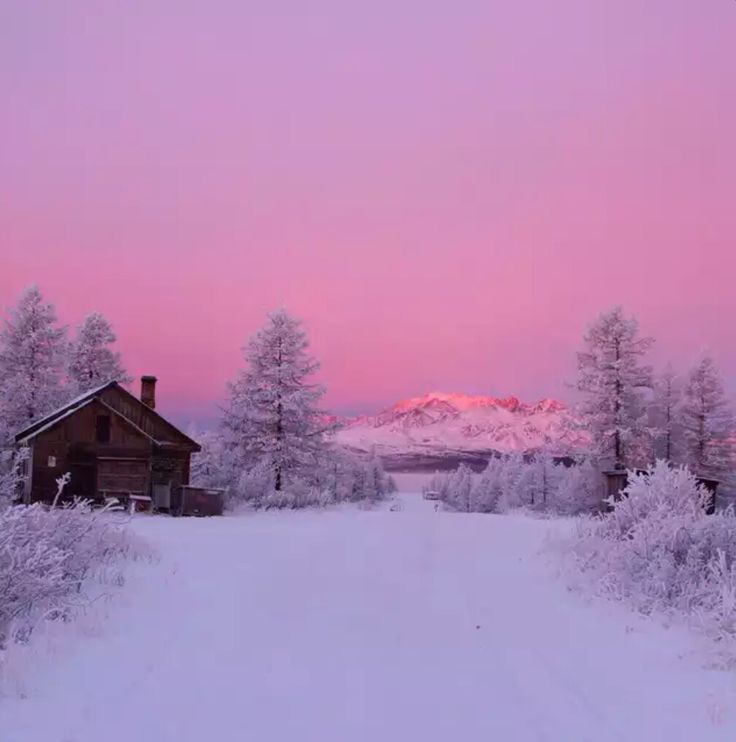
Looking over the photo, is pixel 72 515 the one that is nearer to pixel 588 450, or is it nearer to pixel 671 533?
pixel 671 533

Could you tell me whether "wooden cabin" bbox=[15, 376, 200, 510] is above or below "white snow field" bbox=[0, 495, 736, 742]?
above

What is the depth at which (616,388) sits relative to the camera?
33688 mm

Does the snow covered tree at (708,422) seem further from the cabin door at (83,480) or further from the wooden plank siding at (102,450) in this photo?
the cabin door at (83,480)

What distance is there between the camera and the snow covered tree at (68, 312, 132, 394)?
3681 centimetres

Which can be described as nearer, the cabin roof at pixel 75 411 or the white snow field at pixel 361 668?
the white snow field at pixel 361 668

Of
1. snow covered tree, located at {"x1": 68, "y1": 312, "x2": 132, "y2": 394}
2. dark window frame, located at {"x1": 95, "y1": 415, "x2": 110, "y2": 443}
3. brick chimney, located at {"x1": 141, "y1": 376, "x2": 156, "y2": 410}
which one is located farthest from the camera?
snow covered tree, located at {"x1": 68, "y1": 312, "x2": 132, "y2": 394}

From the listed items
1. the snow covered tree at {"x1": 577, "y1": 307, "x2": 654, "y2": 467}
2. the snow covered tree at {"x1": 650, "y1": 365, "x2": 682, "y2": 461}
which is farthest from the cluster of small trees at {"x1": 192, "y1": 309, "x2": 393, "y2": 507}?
the snow covered tree at {"x1": 650, "y1": 365, "x2": 682, "y2": 461}

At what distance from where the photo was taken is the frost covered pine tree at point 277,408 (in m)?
32.9

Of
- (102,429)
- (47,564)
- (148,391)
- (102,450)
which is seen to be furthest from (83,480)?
(47,564)

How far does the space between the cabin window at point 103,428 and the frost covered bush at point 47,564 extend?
1881cm

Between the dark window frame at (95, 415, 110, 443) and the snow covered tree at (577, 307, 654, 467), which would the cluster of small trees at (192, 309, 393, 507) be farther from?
the snow covered tree at (577, 307, 654, 467)

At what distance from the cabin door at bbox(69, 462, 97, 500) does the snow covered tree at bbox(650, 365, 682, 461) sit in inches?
1191

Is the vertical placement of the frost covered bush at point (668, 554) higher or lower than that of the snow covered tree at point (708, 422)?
lower

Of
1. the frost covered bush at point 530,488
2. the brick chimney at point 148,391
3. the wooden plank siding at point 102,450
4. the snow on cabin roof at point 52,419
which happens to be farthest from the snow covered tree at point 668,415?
the snow on cabin roof at point 52,419
